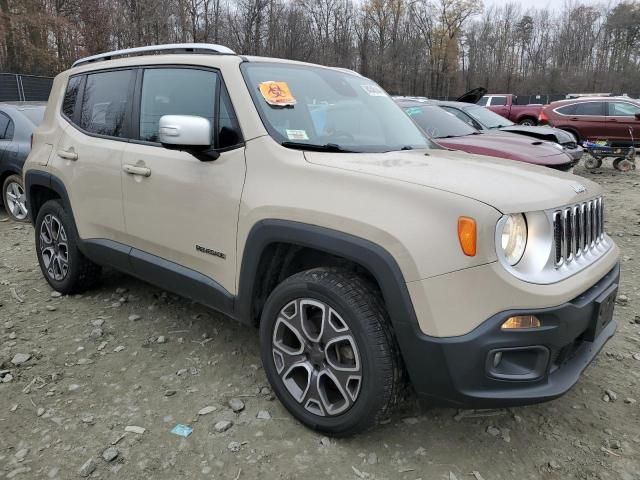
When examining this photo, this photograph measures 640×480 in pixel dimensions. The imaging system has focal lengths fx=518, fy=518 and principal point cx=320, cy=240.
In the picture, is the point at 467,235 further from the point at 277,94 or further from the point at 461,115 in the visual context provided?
the point at 461,115

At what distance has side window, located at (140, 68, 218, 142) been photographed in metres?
2.98

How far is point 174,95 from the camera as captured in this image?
317 centimetres

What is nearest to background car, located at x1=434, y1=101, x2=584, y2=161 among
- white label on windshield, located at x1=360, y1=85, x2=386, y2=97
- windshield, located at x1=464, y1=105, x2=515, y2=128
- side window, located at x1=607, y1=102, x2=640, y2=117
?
windshield, located at x1=464, y1=105, x2=515, y2=128

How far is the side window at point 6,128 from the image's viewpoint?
6.71 meters

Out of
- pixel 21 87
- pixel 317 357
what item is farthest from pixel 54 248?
pixel 21 87

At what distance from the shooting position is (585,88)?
56.3 metres

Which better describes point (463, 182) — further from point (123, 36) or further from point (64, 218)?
point (123, 36)

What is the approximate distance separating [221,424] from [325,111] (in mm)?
1793

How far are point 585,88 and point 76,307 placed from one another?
62.9m

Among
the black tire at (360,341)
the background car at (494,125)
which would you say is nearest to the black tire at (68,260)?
the black tire at (360,341)

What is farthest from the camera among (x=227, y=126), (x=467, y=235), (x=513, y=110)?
(x=513, y=110)

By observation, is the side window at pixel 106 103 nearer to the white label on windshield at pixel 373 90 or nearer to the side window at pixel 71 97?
the side window at pixel 71 97

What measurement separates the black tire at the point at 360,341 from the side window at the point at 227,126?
85 centimetres

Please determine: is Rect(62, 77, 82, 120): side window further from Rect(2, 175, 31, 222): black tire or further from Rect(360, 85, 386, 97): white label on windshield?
Rect(2, 175, 31, 222): black tire
